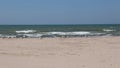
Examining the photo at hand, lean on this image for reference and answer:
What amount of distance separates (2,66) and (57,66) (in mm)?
1733

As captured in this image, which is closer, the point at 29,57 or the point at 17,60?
the point at 17,60

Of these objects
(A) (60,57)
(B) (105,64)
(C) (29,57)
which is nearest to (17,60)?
(C) (29,57)

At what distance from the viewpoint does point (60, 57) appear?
12883mm

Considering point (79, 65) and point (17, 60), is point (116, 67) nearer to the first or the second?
point (79, 65)

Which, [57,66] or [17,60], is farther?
[17,60]

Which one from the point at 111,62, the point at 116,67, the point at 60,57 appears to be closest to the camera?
the point at 116,67

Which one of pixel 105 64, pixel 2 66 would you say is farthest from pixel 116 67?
pixel 2 66

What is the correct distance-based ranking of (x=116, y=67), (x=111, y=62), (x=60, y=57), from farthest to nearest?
(x=60, y=57) < (x=111, y=62) < (x=116, y=67)

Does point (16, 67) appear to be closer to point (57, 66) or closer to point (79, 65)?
point (57, 66)

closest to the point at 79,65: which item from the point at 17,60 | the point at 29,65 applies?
the point at 29,65

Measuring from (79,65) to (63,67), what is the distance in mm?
638

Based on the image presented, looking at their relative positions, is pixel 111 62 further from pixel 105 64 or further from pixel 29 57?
pixel 29 57

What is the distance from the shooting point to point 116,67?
10422 mm

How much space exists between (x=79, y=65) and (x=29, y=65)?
162 centimetres
